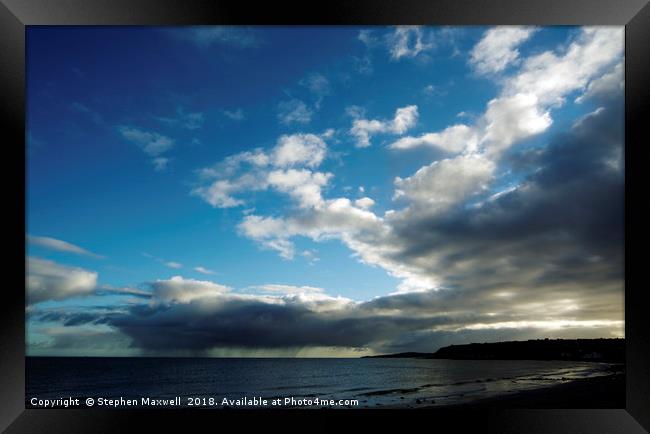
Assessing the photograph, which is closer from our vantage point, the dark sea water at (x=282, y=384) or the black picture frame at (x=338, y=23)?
the black picture frame at (x=338, y=23)

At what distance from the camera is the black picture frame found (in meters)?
2.61

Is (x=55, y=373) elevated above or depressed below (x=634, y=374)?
below

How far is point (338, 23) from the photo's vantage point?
9.04 ft

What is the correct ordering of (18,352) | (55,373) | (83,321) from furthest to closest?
(55,373), (83,321), (18,352)

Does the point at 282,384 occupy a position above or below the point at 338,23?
below

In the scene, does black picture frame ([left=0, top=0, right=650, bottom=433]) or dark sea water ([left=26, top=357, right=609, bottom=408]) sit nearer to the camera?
black picture frame ([left=0, top=0, right=650, bottom=433])

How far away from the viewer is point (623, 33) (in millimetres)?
2764

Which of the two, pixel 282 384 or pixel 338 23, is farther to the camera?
pixel 282 384

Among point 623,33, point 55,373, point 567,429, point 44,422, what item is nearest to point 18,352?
point 44,422

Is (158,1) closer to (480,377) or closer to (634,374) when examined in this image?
(634,374)

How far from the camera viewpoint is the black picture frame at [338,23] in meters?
2.61

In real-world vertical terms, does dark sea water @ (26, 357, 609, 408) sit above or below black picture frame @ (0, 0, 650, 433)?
below

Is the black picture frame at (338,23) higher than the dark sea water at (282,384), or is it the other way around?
the black picture frame at (338,23)

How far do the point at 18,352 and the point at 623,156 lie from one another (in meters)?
3.71
